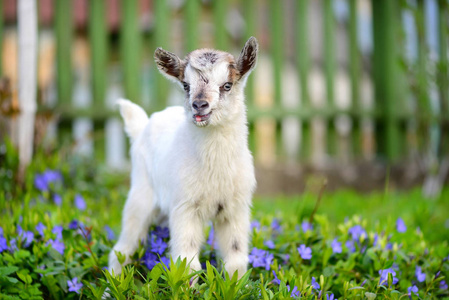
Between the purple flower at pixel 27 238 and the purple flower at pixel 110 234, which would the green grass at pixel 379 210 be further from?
the purple flower at pixel 27 238

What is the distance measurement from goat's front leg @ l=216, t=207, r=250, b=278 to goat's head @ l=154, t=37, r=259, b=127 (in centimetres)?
48

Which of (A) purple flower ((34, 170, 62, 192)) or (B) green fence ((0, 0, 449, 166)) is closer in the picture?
(A) purple flower ((34, 170, 62, 192))

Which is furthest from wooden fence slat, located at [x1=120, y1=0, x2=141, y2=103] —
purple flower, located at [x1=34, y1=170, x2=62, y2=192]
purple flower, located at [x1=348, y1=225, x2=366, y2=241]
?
purple flower, located at [x1=348, y1=225, x2=366, y2=241]

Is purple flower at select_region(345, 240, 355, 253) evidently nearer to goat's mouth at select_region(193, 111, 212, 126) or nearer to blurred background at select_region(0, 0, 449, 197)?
goat's mouth at select_region(193, 111, 212, 126)

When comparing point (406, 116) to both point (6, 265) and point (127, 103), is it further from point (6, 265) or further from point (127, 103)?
point (6, 265)

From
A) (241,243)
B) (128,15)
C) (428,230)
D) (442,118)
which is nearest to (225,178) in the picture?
(241,243)

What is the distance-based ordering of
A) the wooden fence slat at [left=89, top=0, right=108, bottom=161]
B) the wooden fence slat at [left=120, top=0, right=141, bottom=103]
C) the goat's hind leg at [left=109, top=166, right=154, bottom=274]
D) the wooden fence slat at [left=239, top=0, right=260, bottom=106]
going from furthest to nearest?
the wooden fence slat at [left=239, top=0, right=260, bottom=106] < the wooden fence slat at [left=120, top=0, right=141, bottom=103] < the wooden fence slat at [left=89, top=0, right=108, bottom=161] < the goat's hind leg at [left=109, top=166, right=154, bottom=274]

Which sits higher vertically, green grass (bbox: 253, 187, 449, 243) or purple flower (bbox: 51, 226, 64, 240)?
green grass (bbox: 253, 187, 449, 243)

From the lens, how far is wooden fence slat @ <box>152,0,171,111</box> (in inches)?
244

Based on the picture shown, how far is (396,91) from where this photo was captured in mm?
7496

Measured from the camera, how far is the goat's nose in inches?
85.7

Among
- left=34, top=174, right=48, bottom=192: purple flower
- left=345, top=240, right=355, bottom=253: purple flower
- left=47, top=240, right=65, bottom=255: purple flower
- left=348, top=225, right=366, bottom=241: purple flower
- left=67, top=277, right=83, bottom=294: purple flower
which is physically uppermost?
left=348, top=225, right=366, bottom=241: purple flower

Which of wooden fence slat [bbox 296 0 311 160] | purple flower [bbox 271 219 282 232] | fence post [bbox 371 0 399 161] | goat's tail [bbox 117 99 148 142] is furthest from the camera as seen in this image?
fence post [bbox 371 0 399 161]

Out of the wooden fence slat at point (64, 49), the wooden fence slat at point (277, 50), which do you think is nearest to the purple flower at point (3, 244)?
the wooden fence slat at point (64, 49)
